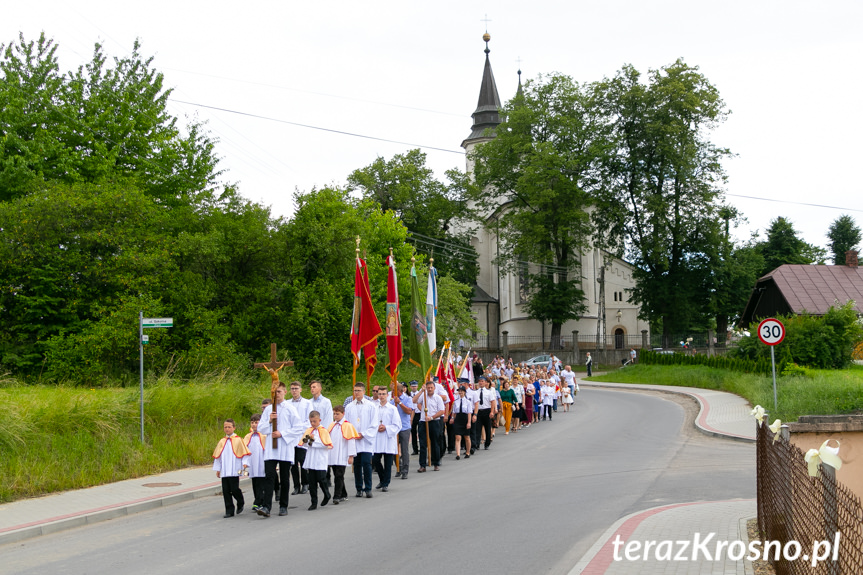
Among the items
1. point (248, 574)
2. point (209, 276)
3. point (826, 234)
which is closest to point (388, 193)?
point (209, 276)

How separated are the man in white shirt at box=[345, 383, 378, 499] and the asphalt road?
0.36m

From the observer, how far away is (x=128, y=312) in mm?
23625

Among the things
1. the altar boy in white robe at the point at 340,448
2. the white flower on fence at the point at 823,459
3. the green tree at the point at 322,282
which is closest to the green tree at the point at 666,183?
the green tree at the point at 322,282

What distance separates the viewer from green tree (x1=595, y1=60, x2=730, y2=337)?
167ft

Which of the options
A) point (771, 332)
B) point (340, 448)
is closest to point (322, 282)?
point (771, 332)

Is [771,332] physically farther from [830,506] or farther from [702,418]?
[830,506]

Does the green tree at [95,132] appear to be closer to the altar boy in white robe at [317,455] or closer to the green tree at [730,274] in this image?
the altar boy in white robe at [317,455]

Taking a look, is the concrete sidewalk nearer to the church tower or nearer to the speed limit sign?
the speed limit sign

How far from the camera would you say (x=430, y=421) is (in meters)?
16.4

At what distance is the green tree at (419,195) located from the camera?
59.8m

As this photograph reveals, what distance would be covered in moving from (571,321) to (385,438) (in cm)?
4790

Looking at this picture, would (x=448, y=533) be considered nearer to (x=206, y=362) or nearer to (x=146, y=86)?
(x=206, y=362)

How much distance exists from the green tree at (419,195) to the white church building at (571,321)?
11.2 feet

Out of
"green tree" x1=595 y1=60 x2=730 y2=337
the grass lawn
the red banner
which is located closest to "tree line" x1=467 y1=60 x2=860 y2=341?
"green tree" x1=595 y1=60 x2=730 y2=337
